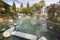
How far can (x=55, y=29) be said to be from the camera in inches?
55.6

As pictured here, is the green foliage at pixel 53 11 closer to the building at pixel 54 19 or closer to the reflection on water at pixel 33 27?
the building at pixel 54 19

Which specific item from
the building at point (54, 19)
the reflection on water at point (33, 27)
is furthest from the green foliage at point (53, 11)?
the reflection on water at point (33, 27)

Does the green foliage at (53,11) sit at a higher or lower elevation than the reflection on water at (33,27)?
higher

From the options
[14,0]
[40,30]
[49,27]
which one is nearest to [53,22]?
[49,27]

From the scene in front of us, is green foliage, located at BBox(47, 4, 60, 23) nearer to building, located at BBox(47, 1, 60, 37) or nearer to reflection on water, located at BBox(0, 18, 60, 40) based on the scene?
building, located at BBox(47, 1, 60, 37)

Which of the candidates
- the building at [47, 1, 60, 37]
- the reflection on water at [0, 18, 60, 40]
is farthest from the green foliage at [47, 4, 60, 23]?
the reflection on water at [0, 18, 60, 40]

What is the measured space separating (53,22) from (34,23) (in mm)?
243

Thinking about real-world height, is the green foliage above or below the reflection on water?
above

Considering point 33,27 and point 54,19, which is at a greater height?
point 54,19

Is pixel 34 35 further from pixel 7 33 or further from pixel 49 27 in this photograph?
pixel 7 33

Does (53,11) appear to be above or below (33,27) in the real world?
above

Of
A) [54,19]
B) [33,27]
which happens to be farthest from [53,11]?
[33,27]

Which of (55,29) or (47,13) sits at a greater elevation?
→ (47,13)

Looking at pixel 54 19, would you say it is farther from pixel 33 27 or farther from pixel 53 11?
pixel 33 27
